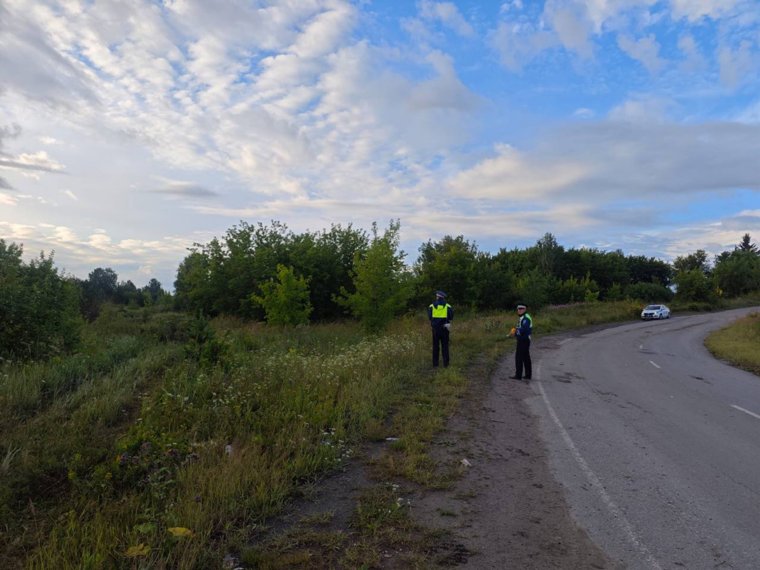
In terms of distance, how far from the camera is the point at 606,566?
3758mm

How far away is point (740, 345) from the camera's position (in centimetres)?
2272

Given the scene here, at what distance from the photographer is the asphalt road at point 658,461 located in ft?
13.6

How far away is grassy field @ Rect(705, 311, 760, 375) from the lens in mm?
18328

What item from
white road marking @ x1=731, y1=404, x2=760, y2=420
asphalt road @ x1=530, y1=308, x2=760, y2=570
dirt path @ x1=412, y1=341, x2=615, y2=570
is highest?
dirt path @ x1=412, y1=341, x2=615, y2=570

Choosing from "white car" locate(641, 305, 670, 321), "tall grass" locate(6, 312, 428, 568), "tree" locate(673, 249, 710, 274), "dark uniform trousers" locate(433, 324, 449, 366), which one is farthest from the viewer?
"tree" locate(673, 249, 710, 274)

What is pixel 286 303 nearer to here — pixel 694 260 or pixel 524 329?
pixel 524 329

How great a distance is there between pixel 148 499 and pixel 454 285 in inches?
1334

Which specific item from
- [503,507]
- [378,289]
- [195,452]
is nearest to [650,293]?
[378,289]

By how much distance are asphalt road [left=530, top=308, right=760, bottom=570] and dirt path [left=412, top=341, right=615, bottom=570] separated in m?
0.18

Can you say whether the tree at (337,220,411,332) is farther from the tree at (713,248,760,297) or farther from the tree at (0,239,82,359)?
the tree at (713,248,760,297)

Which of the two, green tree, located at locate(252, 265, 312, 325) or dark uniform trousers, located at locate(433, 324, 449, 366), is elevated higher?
green tree, located at locate(252, 265, 312, 325)

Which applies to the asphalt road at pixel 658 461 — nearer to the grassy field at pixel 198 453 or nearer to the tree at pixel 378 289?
the grassy field at pixel 198 453

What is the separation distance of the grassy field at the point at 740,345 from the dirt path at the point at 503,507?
14084 mm

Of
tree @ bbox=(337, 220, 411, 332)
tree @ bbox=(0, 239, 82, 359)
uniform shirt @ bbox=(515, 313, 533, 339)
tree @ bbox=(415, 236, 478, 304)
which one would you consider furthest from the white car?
tree @ bbox=(0, 239, 82, 359)
